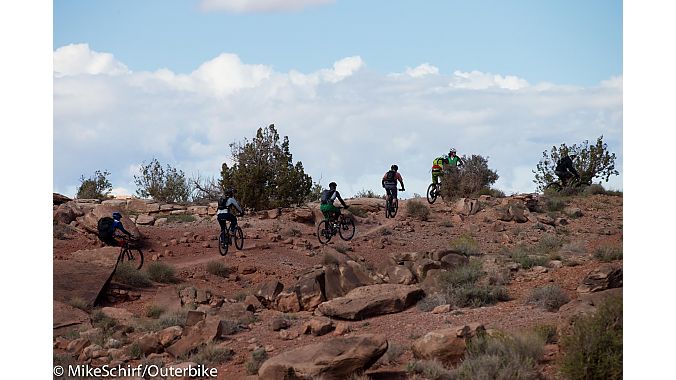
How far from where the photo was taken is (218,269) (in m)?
23.3

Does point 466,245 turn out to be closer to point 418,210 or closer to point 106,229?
point 418,210

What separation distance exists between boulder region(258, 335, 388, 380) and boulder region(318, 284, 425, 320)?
154 inches

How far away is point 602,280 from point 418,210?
17.6m

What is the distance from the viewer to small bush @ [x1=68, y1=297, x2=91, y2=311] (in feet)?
61.6

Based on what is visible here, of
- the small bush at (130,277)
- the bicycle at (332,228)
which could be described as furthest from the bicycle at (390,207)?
the small bush at (130,277)

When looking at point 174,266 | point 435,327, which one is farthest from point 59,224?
point 435,327

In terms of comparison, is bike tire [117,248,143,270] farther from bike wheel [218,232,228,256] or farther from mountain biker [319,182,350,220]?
mountain biker [319,182,350,220]

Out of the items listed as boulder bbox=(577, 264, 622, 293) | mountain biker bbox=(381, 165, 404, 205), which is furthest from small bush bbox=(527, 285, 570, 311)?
mountain biker bbox=(381, 165, 404, 205)

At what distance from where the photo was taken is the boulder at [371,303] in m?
15.7

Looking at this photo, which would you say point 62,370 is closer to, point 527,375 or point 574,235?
point 527,375

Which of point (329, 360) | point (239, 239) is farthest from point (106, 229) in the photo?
point (329, 360)

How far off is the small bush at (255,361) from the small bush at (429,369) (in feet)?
8.13

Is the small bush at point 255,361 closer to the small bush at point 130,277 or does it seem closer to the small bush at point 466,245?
the small bush at point 130,277

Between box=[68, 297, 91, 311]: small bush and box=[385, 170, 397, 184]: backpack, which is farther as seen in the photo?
box=[385, 170, 397, 184]: backpack
